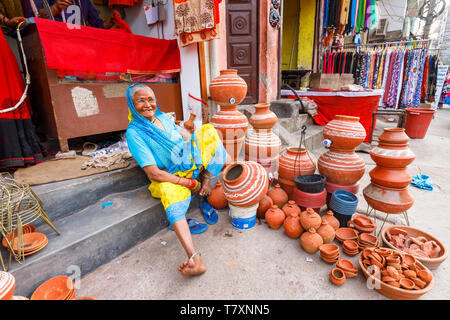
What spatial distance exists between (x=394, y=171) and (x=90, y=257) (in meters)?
2.52

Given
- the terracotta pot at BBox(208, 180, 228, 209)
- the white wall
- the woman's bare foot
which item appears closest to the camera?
the woman's bare foot

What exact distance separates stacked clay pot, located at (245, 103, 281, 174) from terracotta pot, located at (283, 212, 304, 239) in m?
0.85

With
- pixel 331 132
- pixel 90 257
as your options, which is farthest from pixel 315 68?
pixel 90 257

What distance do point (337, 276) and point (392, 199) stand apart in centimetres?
87

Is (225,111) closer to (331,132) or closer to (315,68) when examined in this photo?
(331,132)

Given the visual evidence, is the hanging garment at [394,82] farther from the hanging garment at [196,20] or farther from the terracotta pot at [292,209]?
the terracotta pot at [292,209]

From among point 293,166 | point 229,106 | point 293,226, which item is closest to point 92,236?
point 293,226

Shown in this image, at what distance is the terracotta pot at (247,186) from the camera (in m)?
2.00

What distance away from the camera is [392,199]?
1.94 metres

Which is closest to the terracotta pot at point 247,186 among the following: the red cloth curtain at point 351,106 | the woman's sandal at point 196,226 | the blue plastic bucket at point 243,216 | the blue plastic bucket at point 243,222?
the blue plastic bucket at point 243,216

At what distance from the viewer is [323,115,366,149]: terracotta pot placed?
7.19 ft

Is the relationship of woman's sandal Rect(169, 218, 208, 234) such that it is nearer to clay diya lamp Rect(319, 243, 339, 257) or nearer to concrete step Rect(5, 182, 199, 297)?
concrete step Rect(5, 182, 199, 297)

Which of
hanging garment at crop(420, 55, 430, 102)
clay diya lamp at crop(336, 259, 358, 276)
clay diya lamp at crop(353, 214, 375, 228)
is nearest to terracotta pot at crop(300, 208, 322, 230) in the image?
clay diya lamp at crop(336, 259, 358, 276)

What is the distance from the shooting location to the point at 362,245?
1.85 m
